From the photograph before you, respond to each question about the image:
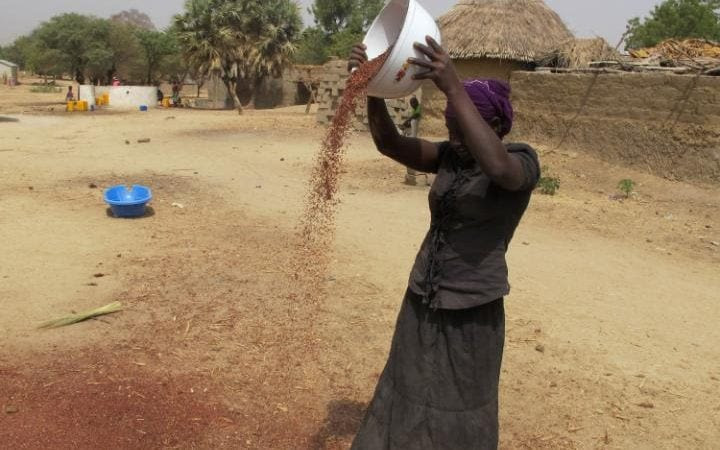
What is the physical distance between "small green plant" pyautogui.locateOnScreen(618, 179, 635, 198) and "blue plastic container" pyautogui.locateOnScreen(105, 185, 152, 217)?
5797 millimetres

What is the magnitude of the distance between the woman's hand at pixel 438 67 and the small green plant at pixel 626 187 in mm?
7256

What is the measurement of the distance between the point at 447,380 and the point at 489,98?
31.6 inches

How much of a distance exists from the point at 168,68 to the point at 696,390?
36343 millimetres

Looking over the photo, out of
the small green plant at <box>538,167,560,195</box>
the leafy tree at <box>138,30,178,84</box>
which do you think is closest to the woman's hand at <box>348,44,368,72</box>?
the small green plant at <box>538,167,560,195</box>

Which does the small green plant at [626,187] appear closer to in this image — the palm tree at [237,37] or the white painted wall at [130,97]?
the palm tree at [237,37]

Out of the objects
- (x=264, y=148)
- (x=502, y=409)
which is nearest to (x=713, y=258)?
(x=502, y=409)

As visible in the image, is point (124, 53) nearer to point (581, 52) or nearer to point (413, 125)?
point (581, 52)

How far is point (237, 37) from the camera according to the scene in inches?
912

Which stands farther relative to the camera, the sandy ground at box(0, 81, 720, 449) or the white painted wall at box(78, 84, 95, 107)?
the white painted wall at box(78, 84, 95, 107)

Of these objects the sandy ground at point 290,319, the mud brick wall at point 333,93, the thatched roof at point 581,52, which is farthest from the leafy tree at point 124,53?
the sandy ground at point 290,319

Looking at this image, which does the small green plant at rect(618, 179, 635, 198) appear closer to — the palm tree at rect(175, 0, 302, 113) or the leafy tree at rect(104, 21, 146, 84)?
the palm tree at rect(175, 0, 302, 113)

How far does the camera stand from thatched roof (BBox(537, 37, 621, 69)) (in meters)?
12.6

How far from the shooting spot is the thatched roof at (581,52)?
12.6 m

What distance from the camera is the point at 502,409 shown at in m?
3.09
